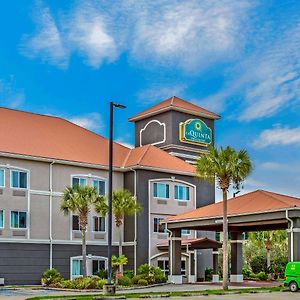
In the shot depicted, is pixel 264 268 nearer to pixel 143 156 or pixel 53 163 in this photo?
pixel 143 156

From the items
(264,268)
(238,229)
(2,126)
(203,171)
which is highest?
(2,126)

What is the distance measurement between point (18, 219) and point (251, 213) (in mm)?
18301

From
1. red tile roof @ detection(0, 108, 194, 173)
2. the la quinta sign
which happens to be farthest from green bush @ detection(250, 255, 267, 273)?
red tile roof @ detection(0, 108, 194, 173)

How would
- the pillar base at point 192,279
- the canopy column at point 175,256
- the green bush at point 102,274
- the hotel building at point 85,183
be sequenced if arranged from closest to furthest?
1. the canopy column at point 175,256
2. the hotel building at point 85,183
3. the green bush at point 102,274
4. the pillar base at point 192,279

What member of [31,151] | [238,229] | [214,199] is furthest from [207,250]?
[31,151]

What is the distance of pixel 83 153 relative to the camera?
168 ft

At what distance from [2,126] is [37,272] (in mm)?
12191

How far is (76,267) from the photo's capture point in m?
48.2

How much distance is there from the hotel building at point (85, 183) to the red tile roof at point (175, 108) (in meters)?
0.15

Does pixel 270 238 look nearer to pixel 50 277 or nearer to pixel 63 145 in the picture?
pixel 63 145

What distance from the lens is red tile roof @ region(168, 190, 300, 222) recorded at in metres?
36.4

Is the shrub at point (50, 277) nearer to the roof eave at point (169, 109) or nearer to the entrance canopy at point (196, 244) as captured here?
the entrance canopy at point (196, 244)

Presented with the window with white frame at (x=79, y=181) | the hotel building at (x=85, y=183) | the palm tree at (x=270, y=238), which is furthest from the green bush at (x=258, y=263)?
the window with white frame at (x=79, y=181)

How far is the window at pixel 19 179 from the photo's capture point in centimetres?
4556
